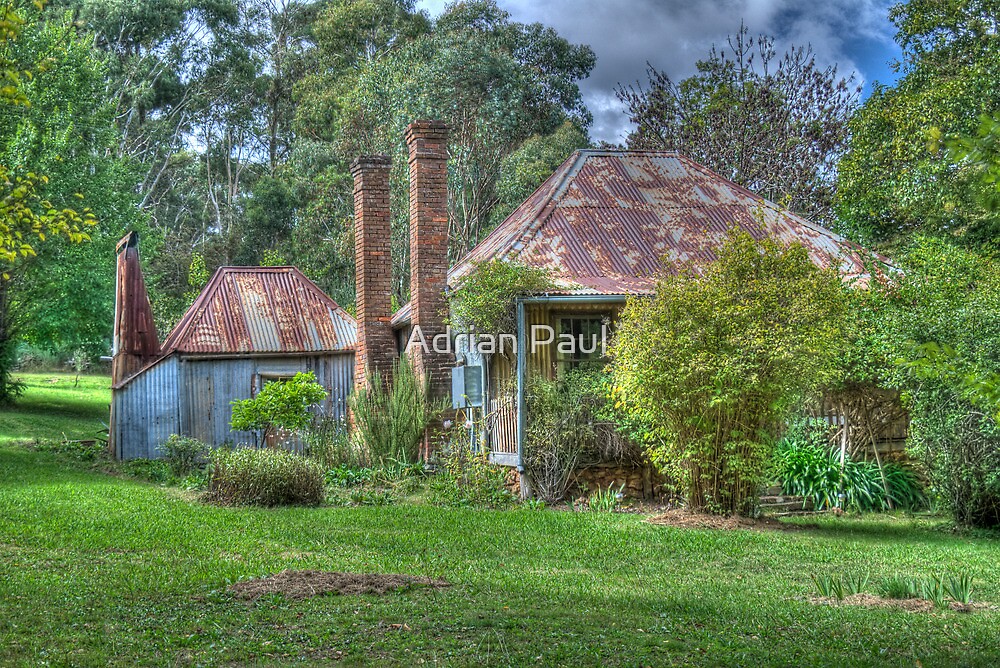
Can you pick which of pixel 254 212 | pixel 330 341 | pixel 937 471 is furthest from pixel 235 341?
pixel 254 212

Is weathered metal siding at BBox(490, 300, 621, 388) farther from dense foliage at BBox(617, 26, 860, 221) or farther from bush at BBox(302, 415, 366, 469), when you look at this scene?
dense foliage at BBox(617, 26, 860, 221)

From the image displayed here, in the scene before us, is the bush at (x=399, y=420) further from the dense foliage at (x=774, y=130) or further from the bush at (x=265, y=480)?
the dense foliage at (x=774, y=130)

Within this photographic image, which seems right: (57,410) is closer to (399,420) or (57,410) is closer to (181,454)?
(181,454)

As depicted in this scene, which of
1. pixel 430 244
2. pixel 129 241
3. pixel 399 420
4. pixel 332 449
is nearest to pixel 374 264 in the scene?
pixel 430 244

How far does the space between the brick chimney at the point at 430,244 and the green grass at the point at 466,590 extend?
14.0ft

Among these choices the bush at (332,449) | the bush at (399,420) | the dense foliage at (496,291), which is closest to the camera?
the dense foliage at (496,291)

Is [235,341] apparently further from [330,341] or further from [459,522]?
[459,522]

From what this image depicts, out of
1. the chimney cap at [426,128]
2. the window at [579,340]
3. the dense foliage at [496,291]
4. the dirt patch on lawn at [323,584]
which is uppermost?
the chimney cap at [426,128]

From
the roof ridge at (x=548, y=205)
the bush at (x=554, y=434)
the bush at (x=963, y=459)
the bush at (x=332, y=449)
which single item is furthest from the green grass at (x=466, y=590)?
the roof ridge at (x=548, y=205)

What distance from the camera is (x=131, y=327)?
72.4 ft

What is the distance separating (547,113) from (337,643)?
30.7m

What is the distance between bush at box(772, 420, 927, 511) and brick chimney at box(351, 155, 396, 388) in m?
7.27

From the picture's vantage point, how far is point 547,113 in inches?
1398

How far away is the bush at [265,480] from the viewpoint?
14.1m
